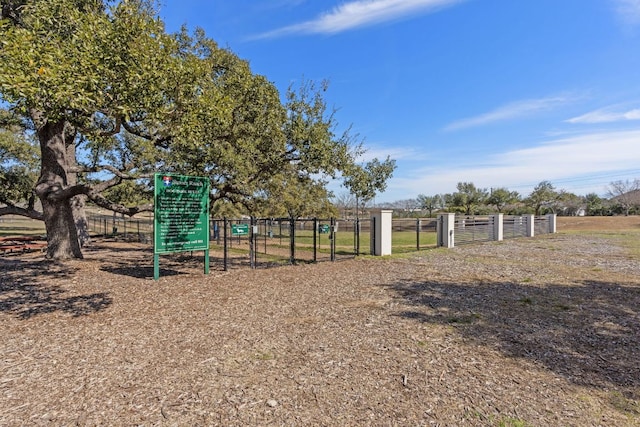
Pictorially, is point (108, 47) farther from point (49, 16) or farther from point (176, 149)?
point (176, 149)

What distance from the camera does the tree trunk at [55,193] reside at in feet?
33.6

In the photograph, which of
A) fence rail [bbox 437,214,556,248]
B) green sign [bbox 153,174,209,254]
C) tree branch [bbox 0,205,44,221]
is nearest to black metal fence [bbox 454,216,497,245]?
fence rail [bbox 437,214,556,248]

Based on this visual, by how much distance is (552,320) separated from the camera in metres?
5.25

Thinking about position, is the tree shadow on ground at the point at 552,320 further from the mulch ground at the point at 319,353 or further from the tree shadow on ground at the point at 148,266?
the tree shadow on ground at the point at 148,266

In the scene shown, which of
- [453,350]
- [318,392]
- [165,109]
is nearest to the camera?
[318,392]

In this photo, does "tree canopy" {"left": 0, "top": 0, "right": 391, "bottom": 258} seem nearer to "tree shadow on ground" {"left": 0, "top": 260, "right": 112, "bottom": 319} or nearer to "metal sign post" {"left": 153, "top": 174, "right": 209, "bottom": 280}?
"metal sign post" {"left": 153, "top": 174, "right": 209, "bottom": 280}

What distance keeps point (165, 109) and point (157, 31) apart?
1.34m

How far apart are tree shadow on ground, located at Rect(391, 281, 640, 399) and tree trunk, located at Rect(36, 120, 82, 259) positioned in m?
9.72

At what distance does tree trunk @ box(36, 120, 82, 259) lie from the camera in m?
10.2

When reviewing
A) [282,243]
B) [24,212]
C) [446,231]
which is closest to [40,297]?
[24,212]

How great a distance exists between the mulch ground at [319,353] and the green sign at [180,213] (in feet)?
3.40

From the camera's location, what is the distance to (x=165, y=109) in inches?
226

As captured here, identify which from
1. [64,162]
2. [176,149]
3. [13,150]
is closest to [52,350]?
[176,149]

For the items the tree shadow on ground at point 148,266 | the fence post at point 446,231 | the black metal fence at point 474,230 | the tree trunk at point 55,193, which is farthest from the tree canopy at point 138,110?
the black metal fence at point 474,230
